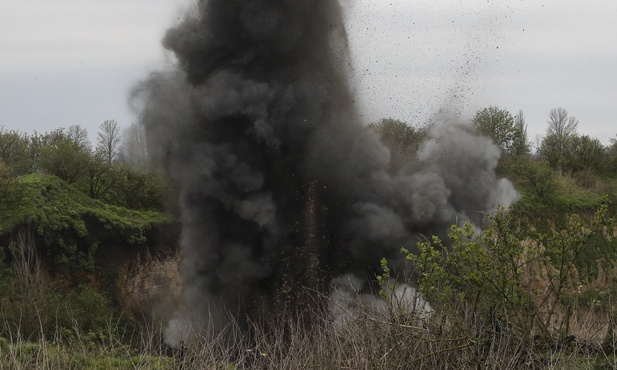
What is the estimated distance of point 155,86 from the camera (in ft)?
98.7

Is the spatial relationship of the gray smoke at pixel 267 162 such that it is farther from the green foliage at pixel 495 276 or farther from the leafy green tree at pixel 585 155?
the leafy green tree at pixel 585 155

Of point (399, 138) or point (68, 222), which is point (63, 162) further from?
point (399, 138)

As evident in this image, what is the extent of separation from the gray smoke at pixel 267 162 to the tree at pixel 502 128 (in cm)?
1564

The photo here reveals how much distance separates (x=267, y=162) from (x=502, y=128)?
73.3ft

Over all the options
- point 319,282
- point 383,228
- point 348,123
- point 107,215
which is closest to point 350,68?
point 348,123

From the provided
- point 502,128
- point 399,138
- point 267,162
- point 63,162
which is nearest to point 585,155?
point 502,128

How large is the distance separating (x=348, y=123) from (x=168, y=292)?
1147 cm

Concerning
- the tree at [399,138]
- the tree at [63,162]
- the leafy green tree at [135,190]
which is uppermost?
the tree at [399,138]

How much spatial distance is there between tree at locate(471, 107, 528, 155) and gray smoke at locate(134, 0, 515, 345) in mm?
15638

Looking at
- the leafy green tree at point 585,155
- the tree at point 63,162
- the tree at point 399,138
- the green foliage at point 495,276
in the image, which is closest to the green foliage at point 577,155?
the leafy green tree at point 585,155

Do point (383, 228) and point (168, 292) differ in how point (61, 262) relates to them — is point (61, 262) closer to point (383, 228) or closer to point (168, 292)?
point (168, 292)

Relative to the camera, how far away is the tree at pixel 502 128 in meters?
46.5

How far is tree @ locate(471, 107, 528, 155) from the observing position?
46.5m

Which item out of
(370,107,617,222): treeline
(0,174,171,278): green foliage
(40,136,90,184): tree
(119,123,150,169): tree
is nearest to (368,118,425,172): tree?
(370,107,617,222): treeline
